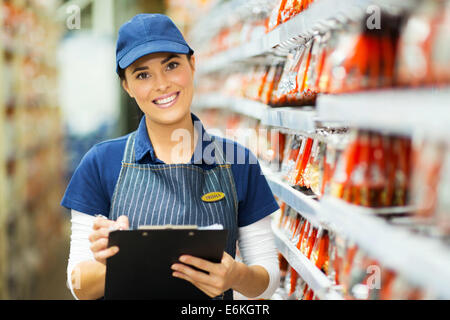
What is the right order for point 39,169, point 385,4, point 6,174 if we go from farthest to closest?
point 39,169 → point 6,174 → point 385,4

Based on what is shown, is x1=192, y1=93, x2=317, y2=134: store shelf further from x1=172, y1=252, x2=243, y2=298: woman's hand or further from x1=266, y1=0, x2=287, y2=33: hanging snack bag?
x1=172, y1=252, x2=243, y2=298: woman's hand

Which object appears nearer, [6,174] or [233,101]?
[233,101]

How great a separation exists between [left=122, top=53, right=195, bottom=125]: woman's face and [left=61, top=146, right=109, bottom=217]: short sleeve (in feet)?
0.82

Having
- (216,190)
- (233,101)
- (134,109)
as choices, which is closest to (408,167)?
(216,190)

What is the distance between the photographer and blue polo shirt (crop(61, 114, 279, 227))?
163 centimetres

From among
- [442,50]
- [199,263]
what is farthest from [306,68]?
[442,50]

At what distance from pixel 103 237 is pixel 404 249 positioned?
841 mm

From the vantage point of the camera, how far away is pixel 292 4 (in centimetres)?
184

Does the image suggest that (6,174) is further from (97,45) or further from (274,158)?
(97,45)

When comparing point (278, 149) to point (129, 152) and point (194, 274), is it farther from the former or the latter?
point (194, 274)

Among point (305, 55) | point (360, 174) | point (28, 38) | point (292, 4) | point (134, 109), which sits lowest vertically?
point (360, 174)

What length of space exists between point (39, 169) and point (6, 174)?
1.18m

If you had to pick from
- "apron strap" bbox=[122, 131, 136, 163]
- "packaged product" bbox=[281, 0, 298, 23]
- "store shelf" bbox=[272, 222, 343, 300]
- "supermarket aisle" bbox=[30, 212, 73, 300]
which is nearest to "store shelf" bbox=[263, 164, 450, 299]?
"store shelf" bbox=[272, 222, 343, 300]

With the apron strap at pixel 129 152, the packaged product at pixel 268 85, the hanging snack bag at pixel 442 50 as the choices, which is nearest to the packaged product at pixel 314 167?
the apron strap at pixel 129 152
